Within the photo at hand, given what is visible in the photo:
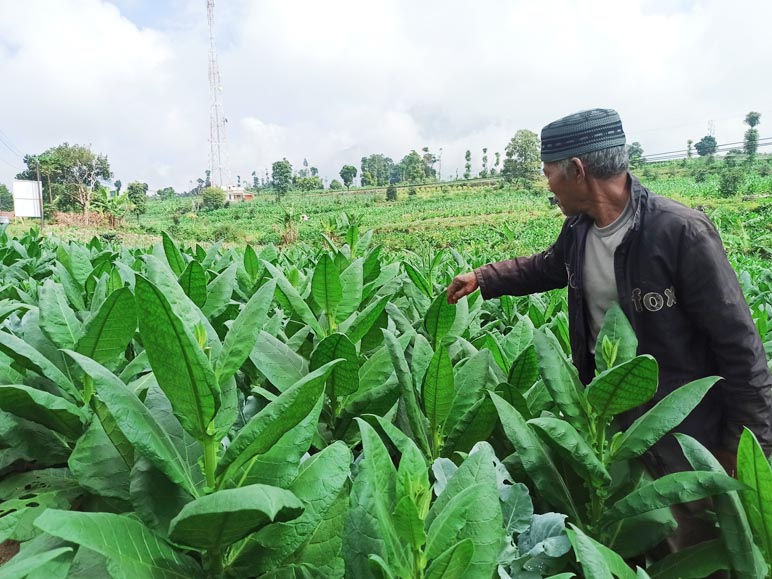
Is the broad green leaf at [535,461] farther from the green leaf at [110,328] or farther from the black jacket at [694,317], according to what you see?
the black jacket at [694,317]

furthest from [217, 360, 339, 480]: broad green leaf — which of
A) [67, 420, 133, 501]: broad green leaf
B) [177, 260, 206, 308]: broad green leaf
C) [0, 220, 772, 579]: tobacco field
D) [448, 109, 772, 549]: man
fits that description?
[448, 109, 772, 549]: man

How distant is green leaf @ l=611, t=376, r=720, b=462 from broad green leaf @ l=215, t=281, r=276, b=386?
666mm

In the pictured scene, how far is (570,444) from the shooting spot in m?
0.94

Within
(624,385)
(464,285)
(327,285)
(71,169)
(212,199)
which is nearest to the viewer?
(624,385)

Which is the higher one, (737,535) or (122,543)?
(122,543)

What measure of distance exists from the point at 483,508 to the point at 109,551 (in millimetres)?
453

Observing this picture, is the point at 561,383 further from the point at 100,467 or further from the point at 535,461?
the point at 100,467

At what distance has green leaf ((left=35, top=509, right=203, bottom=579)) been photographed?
0.59 m

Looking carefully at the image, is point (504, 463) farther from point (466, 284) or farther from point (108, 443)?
point (466, 284)

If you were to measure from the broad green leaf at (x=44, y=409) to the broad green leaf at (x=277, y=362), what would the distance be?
0.34 m

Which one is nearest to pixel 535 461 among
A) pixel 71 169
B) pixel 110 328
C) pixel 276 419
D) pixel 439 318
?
pixel 276 419

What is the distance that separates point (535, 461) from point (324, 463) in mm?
409

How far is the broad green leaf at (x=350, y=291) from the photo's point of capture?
1.56 meters

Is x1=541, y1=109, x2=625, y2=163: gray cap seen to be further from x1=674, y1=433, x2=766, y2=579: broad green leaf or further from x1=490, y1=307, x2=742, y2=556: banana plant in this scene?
x1=674, y1=433, x2=766, y2=579: broad green leaf
